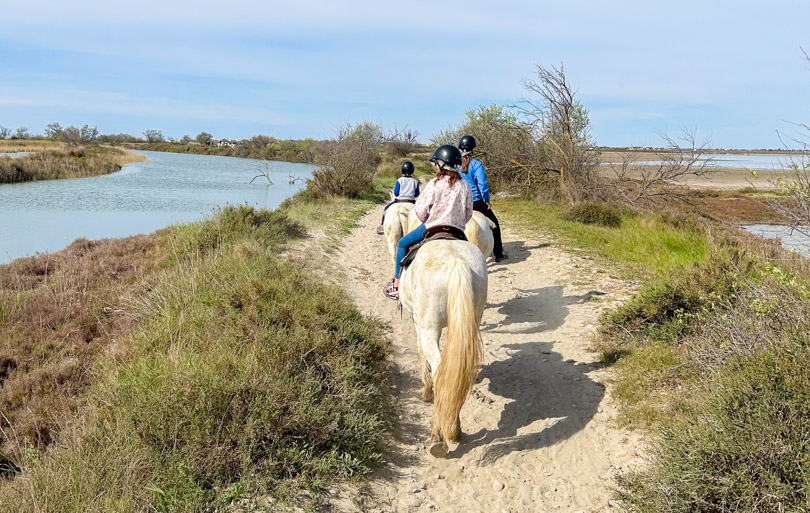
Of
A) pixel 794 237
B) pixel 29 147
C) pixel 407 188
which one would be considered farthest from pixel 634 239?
pixel 29 147

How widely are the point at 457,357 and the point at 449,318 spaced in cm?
34

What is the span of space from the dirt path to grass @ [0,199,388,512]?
381mm

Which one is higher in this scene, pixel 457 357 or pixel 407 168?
pixel 407 168

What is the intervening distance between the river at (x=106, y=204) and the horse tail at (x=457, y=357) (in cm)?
1140

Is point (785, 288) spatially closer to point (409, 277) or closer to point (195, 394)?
point (409, 277)

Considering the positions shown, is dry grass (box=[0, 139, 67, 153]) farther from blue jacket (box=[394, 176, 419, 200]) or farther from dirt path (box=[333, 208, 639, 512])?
dirt path (box=[333, 208, 639, 512])

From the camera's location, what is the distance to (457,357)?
13.3 feet

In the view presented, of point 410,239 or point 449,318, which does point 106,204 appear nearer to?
point 410,239

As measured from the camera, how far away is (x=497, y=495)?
12.8ft

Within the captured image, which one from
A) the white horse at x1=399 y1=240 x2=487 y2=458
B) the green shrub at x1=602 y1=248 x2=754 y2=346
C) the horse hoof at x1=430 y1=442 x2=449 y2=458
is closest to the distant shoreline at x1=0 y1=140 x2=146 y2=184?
the white horse at x1=399 y1=240 x2=487 y2=458

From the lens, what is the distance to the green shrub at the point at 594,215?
16197 mm

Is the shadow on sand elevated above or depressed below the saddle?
below

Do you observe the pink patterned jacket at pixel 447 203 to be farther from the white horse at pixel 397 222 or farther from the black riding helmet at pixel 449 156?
the white horse at pixel 397 222

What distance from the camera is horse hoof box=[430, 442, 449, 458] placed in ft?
13.4
